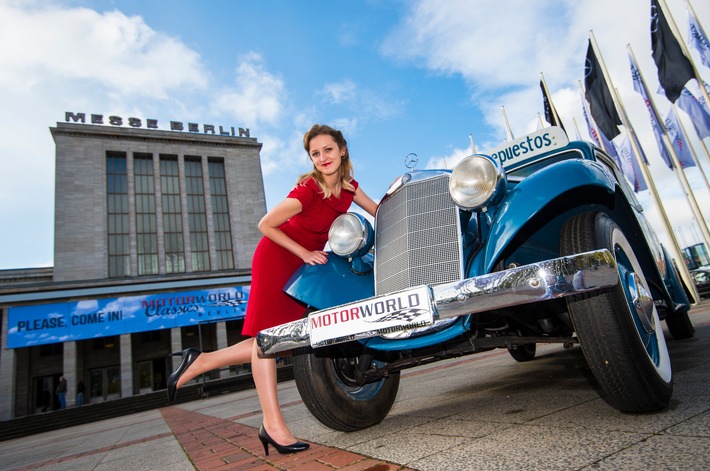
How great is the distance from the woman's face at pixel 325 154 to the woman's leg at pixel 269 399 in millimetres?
1159

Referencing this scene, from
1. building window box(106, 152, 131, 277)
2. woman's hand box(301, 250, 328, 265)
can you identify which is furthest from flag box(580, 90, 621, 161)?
building window box(106, 152, 131, 277)

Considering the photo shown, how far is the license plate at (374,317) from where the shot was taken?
1.65m

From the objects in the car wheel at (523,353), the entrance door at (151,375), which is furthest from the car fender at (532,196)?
the entrance door at (151,375)

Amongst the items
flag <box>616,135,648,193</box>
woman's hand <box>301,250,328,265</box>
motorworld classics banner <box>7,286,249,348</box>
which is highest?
flag <box>616,135,648,193</box>

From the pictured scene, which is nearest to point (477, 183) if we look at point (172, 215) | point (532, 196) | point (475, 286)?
point (532, 196)

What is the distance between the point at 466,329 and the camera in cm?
189

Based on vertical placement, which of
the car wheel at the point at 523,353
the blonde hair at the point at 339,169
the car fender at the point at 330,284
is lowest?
the car wheel at the point at 523,353

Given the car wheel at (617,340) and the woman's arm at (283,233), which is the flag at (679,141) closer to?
the car wheel at (617,340)

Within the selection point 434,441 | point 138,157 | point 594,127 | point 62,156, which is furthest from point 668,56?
point 62,156

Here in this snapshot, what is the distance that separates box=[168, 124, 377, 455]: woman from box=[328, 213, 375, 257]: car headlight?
12cm

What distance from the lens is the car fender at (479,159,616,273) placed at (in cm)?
185

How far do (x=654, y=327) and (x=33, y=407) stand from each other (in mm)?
30103

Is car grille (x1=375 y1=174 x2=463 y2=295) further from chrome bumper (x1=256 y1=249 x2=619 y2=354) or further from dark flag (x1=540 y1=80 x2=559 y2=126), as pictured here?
dark flag (x1=540 y1=80 x2=559 y2=126)

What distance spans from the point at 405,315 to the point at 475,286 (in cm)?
31
